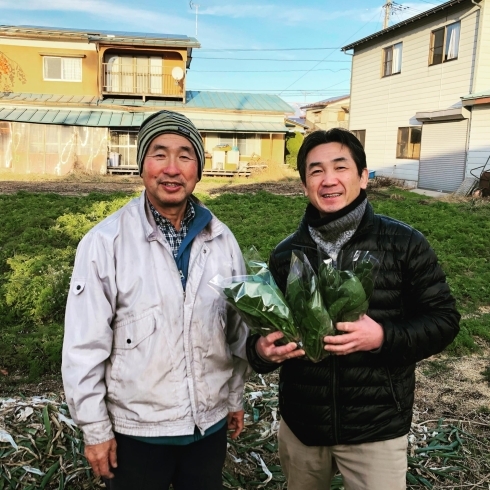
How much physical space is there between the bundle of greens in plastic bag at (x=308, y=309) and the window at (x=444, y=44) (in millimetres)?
18461

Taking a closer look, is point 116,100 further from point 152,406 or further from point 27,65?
point 152,406

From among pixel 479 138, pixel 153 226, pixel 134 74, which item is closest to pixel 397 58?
pixel 479 138

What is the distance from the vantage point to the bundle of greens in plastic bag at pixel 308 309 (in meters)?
1.71

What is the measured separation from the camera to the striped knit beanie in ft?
6.54

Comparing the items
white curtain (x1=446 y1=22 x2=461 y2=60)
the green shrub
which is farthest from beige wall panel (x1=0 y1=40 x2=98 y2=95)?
white curtain (x1=446 y1=22 x2=461 y2=60)

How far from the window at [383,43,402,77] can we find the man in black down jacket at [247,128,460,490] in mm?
20717

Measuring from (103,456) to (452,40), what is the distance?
19.6 metres

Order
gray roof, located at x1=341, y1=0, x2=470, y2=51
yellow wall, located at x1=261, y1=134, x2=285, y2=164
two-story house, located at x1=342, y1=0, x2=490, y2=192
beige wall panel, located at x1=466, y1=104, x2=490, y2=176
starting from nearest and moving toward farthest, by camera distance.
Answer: beige wall panel, located at x1=466, y1=104, x2=490, y2=176
two-story house, located at x1=342, y1=0, x2=490, y2=192
gray roof, located at x1=341, y1=0, x2=470, y2=51
yellow wall, located at x1=261, y1=134, x2=285, y2=164

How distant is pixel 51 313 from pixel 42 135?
18.6 meters

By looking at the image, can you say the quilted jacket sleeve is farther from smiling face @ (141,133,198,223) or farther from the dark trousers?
smiling face @ (141,133,198,223)

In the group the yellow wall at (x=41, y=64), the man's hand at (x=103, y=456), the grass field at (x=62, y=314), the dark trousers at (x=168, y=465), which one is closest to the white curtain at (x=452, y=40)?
the grass field at (x=62, y=314)

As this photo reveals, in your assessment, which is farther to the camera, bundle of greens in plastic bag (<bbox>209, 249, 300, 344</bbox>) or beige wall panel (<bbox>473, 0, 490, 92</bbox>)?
beige wall panel (<bbox>473, 0, 490, 92</bbox>)

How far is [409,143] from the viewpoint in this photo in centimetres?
2012

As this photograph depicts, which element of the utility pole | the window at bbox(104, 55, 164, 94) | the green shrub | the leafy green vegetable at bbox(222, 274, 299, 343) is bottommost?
the leafy green vegetable at bbox(222, 274, 299, 343)
